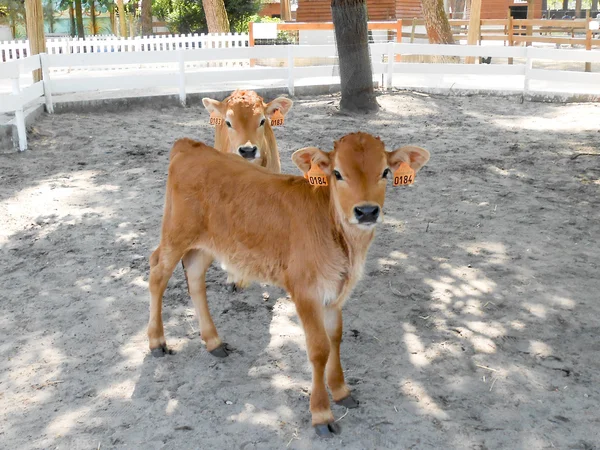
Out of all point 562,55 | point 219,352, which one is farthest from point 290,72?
point 219,352

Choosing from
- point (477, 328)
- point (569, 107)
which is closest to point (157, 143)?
A: point (477, 328)

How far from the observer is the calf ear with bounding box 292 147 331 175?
3.68 meters

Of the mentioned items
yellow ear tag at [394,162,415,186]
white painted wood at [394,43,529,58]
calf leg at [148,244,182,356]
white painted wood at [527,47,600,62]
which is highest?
white painted wood at [394,43,529,58]

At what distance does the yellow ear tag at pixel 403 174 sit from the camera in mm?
3732

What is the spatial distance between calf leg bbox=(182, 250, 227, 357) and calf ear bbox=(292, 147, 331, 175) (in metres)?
1.04

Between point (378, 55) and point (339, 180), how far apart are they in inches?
512

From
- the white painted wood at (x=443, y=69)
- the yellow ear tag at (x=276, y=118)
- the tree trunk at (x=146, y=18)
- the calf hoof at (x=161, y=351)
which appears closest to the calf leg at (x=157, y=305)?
the calf hoof at (x=161, y=351)

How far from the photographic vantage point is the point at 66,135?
10.9m

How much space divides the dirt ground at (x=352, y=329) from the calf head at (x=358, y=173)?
1.14 metres

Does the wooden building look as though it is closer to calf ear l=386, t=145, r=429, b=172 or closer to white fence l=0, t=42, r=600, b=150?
white fence l=0, t=42, r=600, b=150

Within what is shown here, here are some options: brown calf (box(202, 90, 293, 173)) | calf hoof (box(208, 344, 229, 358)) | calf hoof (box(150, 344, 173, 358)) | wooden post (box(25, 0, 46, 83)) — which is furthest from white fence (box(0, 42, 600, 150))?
calf hoof (box(208, 344, 229, 358))

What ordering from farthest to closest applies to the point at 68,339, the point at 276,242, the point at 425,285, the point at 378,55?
the point at 378,55 → the point at 425,285 → the point at 68,339 → the point at 276,242

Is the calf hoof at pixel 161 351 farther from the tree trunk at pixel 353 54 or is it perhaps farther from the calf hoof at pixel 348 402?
the tree trunk at pixel 353 54

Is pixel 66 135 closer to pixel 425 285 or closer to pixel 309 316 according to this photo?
pixel 425 285
